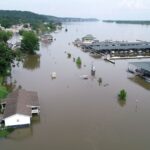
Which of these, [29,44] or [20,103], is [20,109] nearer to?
[20,103]

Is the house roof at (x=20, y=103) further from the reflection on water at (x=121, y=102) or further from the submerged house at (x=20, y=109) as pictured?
the reflection on water at (x=121, y=102)

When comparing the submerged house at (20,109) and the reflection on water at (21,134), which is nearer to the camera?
the reflection on water at (21,134)

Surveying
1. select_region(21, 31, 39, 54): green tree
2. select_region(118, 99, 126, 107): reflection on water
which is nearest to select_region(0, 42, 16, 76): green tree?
select_region(118, 99, 126, 107): reflection on water

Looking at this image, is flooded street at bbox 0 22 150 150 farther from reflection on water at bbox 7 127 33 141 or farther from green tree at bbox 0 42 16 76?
green tree at bbox 0 42 16 76

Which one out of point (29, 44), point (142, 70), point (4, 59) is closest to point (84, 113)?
point (4, 59)

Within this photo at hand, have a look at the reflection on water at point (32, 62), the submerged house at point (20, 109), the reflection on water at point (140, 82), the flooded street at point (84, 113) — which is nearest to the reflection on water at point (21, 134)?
the flooded street at point (84, 113)
